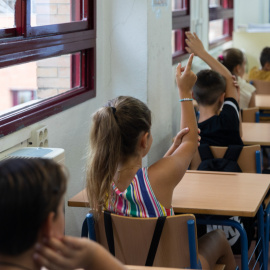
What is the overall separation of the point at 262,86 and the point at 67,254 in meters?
5.01

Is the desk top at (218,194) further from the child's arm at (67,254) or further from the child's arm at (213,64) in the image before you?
the child's arm at (67,254)

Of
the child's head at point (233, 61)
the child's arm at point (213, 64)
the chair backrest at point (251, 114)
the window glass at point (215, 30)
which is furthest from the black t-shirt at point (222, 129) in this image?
the window glass at point (215, 30)

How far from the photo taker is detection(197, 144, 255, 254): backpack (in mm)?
3057

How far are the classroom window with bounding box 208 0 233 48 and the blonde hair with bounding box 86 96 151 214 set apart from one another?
486 cm

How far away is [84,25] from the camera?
3.45 metres

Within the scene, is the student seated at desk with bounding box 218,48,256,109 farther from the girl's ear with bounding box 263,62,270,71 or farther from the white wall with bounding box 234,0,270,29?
the white wall with bounding box 234,0,270,29

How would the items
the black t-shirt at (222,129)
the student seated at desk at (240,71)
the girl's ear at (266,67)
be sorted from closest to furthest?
the black t-shirt at (222,129)
the student seated at desk at (240,71)
the girl's ear at (266,67)

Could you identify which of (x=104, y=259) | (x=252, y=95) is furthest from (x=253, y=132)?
(x=104, y=259)

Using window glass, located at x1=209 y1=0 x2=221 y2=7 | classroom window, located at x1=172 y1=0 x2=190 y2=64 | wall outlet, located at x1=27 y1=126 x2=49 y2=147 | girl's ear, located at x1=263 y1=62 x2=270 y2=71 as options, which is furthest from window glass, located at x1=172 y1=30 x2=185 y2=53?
wall outlet, located at x1=27 y1=126 x2=49 y2=147

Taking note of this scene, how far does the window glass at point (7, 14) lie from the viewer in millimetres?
2572

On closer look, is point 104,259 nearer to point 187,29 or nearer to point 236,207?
point 236,207

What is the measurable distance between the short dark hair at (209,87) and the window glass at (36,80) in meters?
0.73

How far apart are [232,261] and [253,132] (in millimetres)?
1510

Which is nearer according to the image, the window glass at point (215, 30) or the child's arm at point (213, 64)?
the child's arm at point (213, 64)
